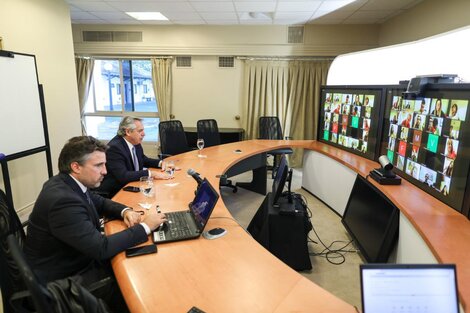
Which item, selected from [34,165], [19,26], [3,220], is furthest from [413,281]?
[19,26]

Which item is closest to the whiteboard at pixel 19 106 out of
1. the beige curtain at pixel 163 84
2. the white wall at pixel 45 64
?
the white wall at pixel 45 64

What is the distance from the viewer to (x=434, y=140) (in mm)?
2230

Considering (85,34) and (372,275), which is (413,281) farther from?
(85,34)

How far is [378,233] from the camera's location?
250 cm

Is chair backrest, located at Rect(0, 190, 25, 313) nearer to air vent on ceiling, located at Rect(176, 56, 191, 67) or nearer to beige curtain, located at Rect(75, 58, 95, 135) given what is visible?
air vent on ceiling, located at Rect(176, 56, 191, 67)

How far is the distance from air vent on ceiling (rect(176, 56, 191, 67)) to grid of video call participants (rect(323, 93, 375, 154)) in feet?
9.67

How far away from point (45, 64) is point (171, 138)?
188 cm

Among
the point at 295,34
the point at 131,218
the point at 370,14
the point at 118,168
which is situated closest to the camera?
the point at 131,218

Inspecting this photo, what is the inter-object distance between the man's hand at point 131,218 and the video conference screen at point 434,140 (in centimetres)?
208

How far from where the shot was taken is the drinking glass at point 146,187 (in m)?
2.20

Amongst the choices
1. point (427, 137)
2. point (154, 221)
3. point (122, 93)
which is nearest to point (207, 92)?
point (122, 93)

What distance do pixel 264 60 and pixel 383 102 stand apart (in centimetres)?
305

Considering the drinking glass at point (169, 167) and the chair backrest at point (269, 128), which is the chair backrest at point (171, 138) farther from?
the chair backrest at point (269, 128)

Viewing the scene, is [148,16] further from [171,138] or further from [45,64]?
[171,138]
